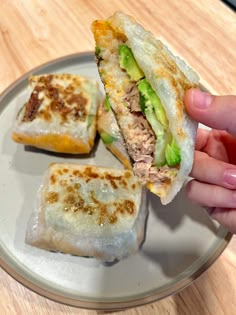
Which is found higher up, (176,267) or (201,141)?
(201,141)

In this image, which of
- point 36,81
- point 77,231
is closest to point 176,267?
point 77,231

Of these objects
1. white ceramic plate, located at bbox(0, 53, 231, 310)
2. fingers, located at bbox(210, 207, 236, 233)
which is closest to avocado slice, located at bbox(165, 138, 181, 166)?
fingers, located at bbox(210, 207, 236, 233)

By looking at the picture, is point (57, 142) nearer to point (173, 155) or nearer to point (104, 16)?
point (173, 155)

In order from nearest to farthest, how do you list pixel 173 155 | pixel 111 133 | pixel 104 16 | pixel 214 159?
1. pixel 173 155
2. pixel 214 159
3. pixel 111 133
4. pixel 104 16

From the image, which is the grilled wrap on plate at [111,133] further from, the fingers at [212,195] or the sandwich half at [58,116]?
the fingers at [212,195]

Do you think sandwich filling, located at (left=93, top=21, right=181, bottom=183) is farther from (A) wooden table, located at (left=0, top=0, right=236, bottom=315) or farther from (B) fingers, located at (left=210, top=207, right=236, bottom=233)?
(A) wooden table, located at (left=0, top=0, right=236, bottom=315)

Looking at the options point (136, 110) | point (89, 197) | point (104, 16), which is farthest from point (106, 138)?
point (104, 16)

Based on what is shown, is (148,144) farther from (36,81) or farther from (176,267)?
(36,81)

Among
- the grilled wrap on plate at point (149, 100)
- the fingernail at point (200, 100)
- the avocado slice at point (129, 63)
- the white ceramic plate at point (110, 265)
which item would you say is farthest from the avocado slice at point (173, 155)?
the white ceramic plate at point (110, 265)
